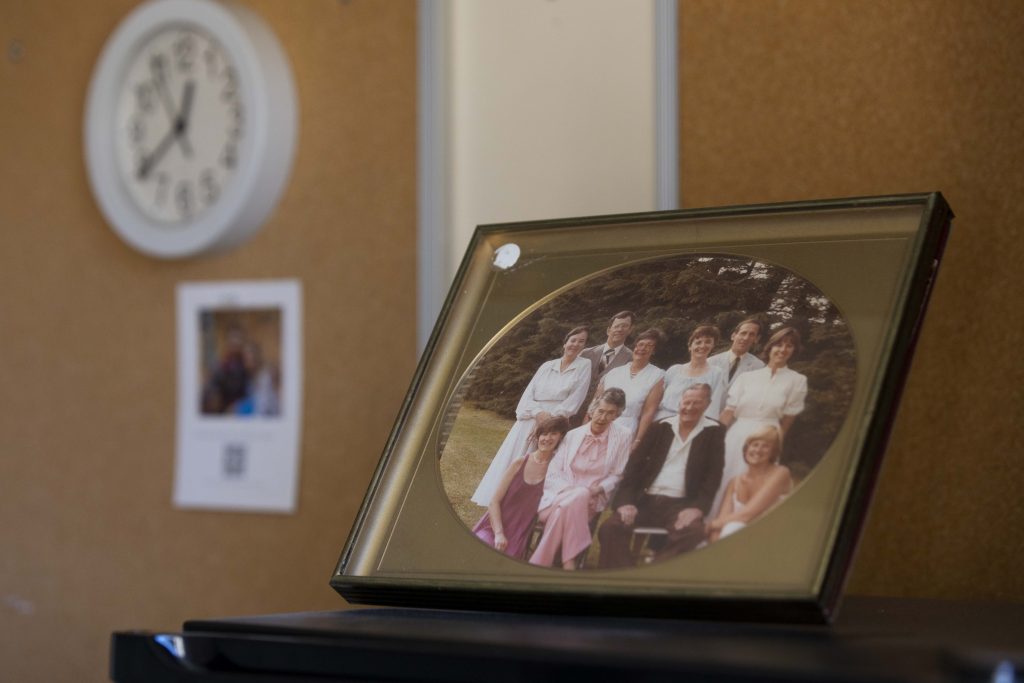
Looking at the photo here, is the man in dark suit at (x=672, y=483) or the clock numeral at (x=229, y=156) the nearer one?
the man in dark suit at (x=672, y=483)

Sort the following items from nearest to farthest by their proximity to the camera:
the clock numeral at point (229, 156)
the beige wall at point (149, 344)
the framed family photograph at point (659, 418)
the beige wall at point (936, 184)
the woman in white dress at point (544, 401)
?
the framed family photograph at point (659, 418) → the woman in white dress at point (544, 401) → the beige wall at point (936, 184) → the beige wall at point (149, 344) → the clock numeral at point (229, 156)

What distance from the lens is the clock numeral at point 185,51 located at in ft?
5.25

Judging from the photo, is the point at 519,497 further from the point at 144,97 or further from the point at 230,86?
the point at 144,97

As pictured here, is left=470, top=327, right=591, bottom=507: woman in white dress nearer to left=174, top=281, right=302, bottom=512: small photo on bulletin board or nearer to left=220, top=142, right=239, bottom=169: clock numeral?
left=174, top=281, right=302, bottom=512: small photo on bulletin board

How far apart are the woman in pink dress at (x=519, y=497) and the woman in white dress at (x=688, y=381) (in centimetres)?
6

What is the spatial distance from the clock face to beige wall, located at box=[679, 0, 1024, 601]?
75 cm

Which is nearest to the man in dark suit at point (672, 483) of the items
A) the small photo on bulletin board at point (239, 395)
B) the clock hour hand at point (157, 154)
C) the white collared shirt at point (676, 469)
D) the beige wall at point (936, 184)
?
the white collared shirt at point (676, 469)

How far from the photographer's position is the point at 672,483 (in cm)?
73

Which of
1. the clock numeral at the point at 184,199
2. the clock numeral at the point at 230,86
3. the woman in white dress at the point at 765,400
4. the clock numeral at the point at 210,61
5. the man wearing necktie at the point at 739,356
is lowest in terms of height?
the woman in white dress at the point at 765,400

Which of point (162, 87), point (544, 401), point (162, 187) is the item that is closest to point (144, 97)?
point (162, 87)

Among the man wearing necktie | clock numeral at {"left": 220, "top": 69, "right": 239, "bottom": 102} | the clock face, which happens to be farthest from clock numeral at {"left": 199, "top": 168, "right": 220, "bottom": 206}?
the man wearing necktie

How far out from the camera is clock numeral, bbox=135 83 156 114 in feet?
5.38

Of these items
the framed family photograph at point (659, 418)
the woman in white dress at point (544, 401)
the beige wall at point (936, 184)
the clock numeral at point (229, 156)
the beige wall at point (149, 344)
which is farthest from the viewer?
the clock numeral at point (229, 156)

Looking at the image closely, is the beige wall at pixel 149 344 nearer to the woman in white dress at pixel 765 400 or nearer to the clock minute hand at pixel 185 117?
the clock minute hand at pixel 185 117
